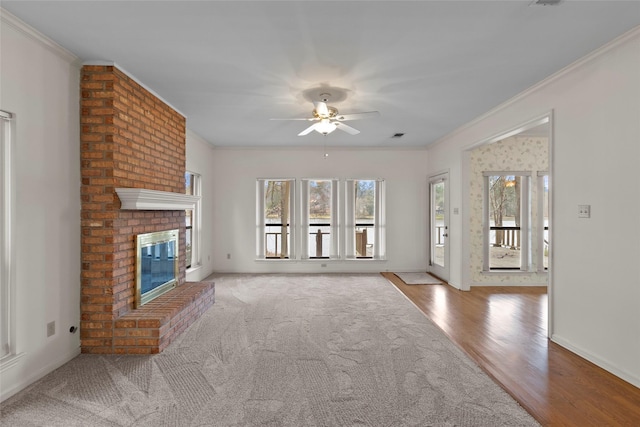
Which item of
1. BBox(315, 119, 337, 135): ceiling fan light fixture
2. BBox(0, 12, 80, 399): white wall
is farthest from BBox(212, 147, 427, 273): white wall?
BBox(0, 12, 80, 399): white wall

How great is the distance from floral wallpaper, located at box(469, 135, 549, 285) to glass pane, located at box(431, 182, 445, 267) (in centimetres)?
68

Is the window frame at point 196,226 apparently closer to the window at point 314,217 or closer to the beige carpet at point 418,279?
the window at point 314,217

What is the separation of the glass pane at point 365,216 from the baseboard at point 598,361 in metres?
4.18

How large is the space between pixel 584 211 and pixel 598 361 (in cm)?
131

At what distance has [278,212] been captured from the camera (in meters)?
7.19

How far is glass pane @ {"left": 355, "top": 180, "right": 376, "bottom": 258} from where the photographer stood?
7.28m

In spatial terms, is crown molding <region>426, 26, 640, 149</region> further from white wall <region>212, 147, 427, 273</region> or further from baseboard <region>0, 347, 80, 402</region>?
baseboard <region>0, 347, 80, 402</region>

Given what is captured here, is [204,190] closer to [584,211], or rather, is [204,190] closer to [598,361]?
[584,211]

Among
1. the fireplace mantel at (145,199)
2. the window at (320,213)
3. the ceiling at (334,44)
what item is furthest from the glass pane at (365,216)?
the fireplace mantel at (145,199)

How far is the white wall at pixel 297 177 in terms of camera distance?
7.11 m

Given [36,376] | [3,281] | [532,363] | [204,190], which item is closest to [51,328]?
[36,376]

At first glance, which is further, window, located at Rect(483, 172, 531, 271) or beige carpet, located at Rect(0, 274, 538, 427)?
window, located at Rect(483, 172, 531, 271)

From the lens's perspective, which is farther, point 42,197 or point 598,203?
point 598,203

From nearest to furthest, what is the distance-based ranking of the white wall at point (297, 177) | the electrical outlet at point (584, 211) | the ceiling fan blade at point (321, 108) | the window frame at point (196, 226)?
the electrical outlet at point (584, 211) → the ceiling fan blade at point (321, 108) → the window frame at point (196, 226) → the white wall at point (297, 177)
